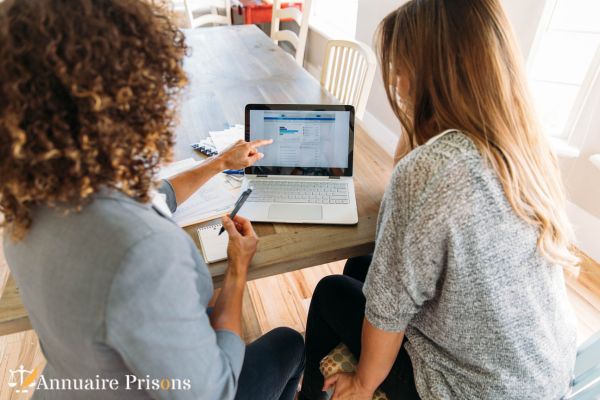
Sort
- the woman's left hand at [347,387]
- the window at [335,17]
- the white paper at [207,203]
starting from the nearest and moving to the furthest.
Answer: the woman's left hand at [347,387] → the white paper at [207,203] → the window at [335,17]

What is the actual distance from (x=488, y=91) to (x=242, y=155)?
642mm

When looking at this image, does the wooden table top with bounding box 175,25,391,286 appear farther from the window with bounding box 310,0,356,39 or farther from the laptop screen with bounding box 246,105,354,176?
the window with bounding box 310,0,356,39

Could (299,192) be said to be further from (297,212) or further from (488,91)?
(488,91)

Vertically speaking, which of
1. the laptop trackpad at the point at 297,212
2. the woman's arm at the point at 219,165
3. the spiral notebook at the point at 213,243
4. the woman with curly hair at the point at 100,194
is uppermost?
the woman with curly hair at the point at 100,194

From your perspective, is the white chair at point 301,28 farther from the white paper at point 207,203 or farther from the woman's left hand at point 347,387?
the woman's left hand at point 347,387

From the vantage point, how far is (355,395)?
2.89ft

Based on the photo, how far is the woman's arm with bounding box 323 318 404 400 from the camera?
79 centimetres

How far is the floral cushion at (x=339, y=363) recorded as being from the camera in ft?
3.08

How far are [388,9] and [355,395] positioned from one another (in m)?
2.44

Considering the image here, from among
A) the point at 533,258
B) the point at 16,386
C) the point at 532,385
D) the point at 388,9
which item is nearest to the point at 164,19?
the point at 533,258

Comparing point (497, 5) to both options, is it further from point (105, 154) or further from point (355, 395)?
point (355, 395)

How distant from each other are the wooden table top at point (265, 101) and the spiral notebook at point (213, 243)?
19mm

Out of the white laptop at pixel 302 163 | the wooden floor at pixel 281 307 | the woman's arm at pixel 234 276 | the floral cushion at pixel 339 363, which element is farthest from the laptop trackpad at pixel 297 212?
the wooden floor at pixel 281 307

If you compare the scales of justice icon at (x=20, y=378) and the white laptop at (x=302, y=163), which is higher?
the white laptop at (x=302, y=163)
